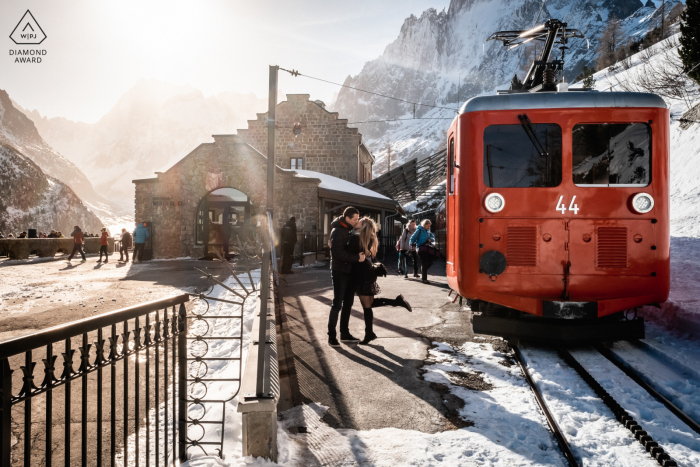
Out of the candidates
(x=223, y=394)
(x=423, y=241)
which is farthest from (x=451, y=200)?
(x=423, y=241)

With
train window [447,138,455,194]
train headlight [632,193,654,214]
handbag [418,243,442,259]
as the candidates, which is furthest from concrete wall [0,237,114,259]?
train headlight [632,193,654,214]

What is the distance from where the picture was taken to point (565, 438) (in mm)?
3365

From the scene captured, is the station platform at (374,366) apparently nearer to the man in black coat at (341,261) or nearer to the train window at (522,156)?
the man in black coat at (341,261)

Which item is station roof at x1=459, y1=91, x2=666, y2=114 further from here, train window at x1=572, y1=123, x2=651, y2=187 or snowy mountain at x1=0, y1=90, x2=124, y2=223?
snowy mountain at x1=0, y1=90, x2=124, y2=223

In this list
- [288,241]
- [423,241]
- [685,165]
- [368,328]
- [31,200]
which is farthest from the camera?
[31,200]

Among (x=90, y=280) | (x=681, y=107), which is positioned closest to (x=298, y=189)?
(x=90, y=280)

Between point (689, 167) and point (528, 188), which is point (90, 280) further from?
point (689, 167)

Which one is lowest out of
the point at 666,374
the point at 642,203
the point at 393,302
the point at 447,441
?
the point at 447,441

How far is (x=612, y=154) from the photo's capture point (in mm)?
5531

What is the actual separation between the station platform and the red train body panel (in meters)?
1.35

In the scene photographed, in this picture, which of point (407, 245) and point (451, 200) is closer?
point (451, 200)

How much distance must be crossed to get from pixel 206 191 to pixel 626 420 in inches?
751

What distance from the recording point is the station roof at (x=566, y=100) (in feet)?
18.0

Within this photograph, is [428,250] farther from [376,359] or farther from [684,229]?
[684,229]
